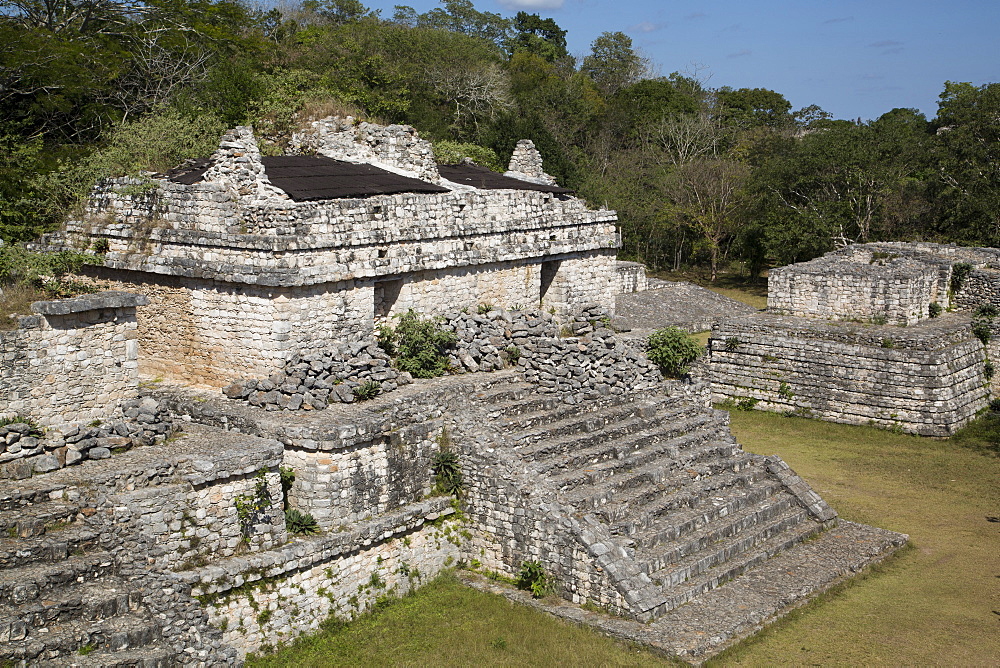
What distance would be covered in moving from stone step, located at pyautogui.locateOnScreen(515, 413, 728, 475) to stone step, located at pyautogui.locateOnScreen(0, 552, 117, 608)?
524 cm

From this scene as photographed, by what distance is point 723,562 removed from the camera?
11734 mm

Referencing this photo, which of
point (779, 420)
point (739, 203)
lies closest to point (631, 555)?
point (779, 420)

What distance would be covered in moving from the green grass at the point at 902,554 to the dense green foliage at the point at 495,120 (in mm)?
9702

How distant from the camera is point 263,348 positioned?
1239 cm

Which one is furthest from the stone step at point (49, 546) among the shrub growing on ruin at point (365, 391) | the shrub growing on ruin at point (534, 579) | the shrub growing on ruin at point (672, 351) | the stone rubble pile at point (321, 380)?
the shrub growing on ruin at point (672, 351)

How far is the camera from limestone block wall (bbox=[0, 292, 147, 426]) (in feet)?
34.6

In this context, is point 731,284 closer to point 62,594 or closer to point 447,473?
point 447,473

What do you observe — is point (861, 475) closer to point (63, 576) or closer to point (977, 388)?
point (977, 388)

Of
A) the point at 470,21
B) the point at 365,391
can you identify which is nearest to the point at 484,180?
the point at 365,391

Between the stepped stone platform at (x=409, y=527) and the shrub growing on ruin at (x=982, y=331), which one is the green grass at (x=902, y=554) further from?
the shrub growing on ruin at (x=982, y=331)

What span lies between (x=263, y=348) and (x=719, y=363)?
1151cm

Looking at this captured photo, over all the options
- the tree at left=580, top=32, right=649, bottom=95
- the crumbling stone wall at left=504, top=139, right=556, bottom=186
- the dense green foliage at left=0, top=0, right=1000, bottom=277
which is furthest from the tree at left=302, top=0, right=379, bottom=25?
the crumbling stone wall at left=504, top=139, right=556, bottom=186

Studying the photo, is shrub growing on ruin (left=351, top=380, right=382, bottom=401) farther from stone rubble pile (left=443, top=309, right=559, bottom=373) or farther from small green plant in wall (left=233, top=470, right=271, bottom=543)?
small green plant in wall (left=233, top=470, right=271, bottom=543)

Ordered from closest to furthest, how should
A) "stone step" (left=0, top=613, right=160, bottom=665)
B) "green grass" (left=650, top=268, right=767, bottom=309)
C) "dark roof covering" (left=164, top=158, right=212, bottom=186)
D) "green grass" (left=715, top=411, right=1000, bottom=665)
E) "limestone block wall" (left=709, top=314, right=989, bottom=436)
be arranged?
"stone step" (left=0, top=613, right=160, bottom=665), "green grass" (left=715, top=411, right=1000, bottom=665), "dark roof covering" (left=164, top=158, right=212, bottom=186), "limestone block wall" (left=709, top=314, right=989, bottom=436), "green grass" (left=650, top=268, right=767, bottom=309)
